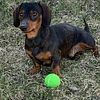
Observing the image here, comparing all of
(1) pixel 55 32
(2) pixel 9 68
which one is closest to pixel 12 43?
(2) pixel 9 68

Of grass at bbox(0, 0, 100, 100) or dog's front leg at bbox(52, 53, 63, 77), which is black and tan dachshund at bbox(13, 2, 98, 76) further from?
grass at bbox(0, 0, 100, 100)

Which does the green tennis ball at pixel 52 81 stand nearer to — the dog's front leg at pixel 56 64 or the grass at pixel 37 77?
the grass at pixel 37 77

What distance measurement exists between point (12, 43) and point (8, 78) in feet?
2.87

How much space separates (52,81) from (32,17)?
0.75m

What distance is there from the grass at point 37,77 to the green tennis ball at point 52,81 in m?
0.09

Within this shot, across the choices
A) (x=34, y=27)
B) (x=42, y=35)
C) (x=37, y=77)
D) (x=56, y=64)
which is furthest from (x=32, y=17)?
(x=37, y=77)

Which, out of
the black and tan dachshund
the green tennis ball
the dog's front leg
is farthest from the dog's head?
the green tennis ball

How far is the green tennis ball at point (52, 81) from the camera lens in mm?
3864

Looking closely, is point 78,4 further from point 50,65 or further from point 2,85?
point 2,85

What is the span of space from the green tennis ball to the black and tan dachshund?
0.79 ft

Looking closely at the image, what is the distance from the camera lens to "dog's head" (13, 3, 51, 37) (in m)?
3.75

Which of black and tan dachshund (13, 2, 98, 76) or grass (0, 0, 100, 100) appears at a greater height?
black and tan dachshund (13, 2, 98, 76)

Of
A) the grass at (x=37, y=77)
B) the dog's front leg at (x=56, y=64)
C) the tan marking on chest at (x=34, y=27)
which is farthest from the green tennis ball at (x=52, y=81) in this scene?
the tan marking on chest at (x=34, y=27)

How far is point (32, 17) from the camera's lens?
3.75 metres
